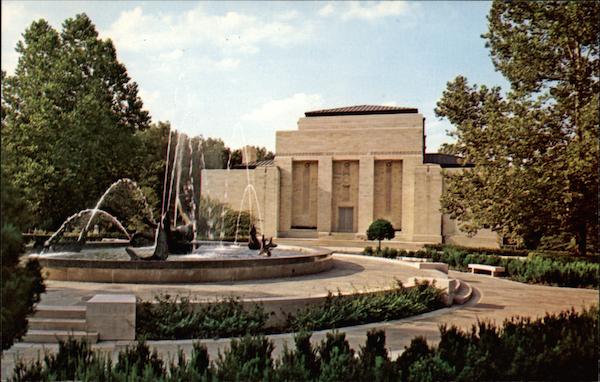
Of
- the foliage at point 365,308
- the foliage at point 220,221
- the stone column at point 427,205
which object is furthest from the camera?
the foliage at point 220,221

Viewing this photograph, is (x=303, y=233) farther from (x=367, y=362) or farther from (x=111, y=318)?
(x=367, y=362)

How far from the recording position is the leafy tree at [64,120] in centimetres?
2392

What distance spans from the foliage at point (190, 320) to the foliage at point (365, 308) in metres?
1.06

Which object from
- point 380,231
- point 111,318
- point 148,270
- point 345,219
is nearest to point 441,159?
point 345,219

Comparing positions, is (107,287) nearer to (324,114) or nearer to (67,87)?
(67,87)

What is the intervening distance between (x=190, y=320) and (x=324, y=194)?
35683 mm

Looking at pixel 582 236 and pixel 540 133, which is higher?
pixel 540 133

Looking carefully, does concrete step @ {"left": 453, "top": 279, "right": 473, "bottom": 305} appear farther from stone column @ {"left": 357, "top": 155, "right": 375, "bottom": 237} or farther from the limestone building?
stone column @ {"left": 357, "top": 155, "right": 375, "bottom": 237}

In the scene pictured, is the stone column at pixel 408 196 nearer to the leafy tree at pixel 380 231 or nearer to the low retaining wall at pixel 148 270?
the leafy tree at pixel 380 231

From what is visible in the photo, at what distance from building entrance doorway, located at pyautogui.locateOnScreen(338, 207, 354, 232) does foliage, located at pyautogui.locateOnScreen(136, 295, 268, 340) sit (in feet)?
117

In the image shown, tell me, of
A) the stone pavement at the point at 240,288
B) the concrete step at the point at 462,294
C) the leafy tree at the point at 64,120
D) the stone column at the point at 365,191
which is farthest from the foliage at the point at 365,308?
the stone column at the point at 365,191

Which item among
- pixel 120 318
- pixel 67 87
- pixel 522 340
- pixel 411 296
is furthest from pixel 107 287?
pixel 67 87

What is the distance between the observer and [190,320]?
8.93 m

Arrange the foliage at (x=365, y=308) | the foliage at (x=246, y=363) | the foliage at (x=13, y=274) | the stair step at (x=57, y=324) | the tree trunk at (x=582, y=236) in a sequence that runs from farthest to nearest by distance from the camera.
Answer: the tree trunk at (x=582, y=236) < the foliage at (x=365, y=308) < the stair step at (x=57, y=324) < the foliage at (x=246, y=363) < the foliage at (x=13, y=274)
